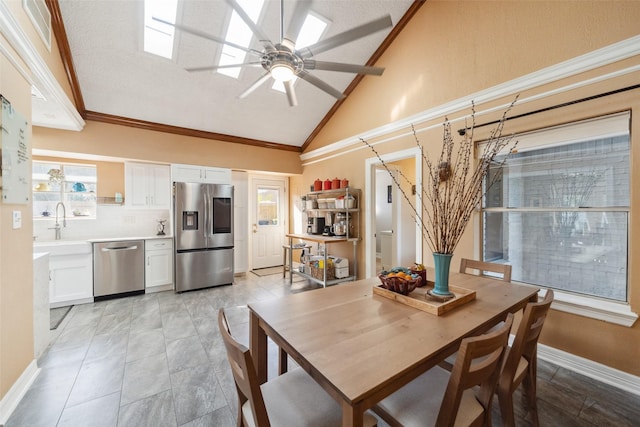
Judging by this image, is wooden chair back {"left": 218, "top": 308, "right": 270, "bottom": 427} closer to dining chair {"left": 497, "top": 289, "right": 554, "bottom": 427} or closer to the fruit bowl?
the fruit bowl

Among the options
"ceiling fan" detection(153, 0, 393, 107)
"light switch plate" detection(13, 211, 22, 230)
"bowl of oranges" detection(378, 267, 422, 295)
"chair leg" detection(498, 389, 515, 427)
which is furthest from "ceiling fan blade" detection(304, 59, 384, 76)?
"light switch plate" detection(13, 211, 22, 230)

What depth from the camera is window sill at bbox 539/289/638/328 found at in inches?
73.6

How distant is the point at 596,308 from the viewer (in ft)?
6.53

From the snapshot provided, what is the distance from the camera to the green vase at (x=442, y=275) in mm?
1505

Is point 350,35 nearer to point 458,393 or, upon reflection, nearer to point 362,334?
point 362,334

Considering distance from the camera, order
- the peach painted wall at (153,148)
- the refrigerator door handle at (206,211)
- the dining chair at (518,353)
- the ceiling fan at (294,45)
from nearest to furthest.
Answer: the dining chair at (518,353)
the ceiling fan at (294,45)
the peach painted wall at (153,148)
the refrigerator door handle at (206,211)

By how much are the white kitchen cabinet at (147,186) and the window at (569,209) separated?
479 cm

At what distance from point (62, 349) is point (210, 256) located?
210 centimetres

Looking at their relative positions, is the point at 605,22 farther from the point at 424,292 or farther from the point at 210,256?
the point at 210,256

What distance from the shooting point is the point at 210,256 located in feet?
14.2

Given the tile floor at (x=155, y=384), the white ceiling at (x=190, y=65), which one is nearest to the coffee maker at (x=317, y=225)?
the white ceiling at (x=190, y=65)

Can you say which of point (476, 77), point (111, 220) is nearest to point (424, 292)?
point (476, 77)

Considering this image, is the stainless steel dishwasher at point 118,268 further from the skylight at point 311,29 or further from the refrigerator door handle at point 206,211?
the skylight at point 311,29

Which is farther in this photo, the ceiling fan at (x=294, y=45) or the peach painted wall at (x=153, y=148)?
the peach painted wall at (x=153, y=148)
